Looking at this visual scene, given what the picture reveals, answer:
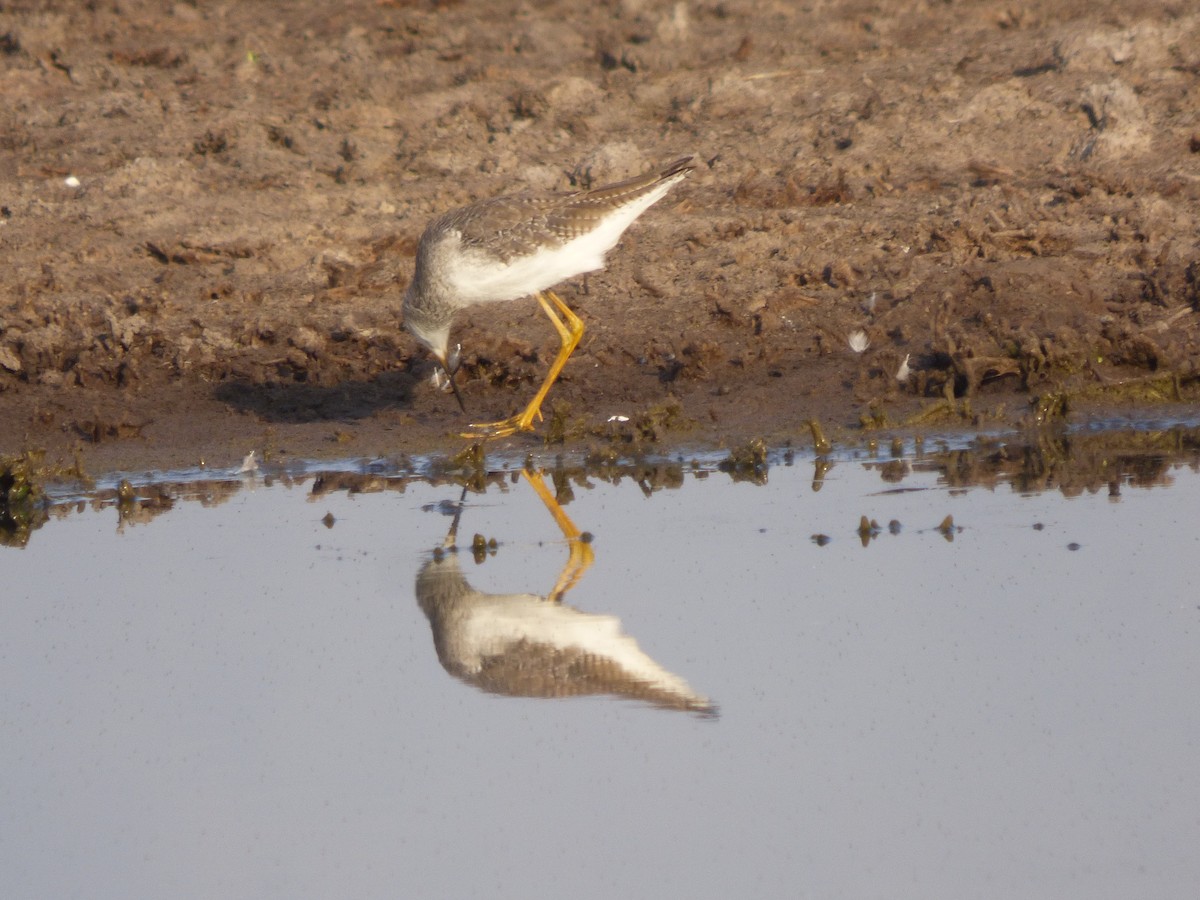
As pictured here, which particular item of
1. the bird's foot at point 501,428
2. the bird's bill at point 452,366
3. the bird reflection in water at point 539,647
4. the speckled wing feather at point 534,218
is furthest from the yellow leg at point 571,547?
the speckled wing feather at point 534,218

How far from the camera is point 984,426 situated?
8.82m

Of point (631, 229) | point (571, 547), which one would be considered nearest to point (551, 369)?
point (631, 229)

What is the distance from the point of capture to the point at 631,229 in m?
10.9

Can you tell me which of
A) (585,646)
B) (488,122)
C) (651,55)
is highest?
(651,55)

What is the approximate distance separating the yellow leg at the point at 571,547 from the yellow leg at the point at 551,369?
2.43 feet

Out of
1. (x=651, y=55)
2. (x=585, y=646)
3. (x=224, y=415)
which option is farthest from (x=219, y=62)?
(x=585, y=646)

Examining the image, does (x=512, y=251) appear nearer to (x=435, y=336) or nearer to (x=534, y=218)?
(x=534, y=218)

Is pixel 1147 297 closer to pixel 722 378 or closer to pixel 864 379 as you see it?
pixel 864 379

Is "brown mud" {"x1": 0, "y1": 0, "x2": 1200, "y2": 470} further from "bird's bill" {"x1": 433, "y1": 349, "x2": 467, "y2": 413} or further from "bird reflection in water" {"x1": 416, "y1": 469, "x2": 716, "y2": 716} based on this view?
"bird reflection in water" {"x1": 416, "y1": 469, "x2": 716, "y2": 716}

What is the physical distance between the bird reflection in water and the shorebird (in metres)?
2.44

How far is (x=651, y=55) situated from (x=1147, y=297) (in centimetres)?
488

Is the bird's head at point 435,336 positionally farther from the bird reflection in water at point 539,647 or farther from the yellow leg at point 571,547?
the bird reflection in water at point 539,647

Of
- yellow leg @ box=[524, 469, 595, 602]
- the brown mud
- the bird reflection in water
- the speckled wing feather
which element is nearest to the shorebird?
the speckled wing feather

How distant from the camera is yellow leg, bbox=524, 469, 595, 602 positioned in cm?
655
